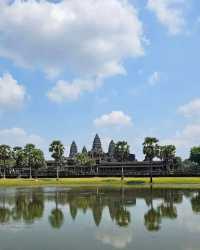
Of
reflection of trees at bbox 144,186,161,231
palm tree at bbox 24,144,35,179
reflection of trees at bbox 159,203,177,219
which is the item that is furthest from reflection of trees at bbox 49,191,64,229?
palm tree at bbox 24,144,35,179

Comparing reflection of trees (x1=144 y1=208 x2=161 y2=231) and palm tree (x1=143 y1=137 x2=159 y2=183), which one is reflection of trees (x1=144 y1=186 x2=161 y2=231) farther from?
palm tree (x1=143 y1=137 x2=159 y2=183)

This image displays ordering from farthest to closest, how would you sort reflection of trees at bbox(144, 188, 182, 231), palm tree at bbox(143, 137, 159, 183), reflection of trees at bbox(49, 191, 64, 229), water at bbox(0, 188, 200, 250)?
palm tree at bbox(143, 137, 159, 183)
reflection of trees at bbox(49, 191, 64, 229)
reflection of trees at bbox(144, 188, 182, 231)
water at bbox(0, 188, 200, 250)

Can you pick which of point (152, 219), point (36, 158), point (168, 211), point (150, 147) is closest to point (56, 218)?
point (152, 219)

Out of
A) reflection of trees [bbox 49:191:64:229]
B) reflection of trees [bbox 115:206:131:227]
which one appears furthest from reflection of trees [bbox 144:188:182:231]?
reflection of trees [bbox 49:191:64:229]

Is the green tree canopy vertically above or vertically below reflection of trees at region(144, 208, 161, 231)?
above

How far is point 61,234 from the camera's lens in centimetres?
3225

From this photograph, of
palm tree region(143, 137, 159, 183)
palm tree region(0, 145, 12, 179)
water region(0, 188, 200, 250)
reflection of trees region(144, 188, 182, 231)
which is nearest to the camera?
water region(0, 188, 200, 250)

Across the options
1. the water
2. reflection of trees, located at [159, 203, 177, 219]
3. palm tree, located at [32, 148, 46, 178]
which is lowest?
reflection of trees, located at [159, 203, 177, 219]

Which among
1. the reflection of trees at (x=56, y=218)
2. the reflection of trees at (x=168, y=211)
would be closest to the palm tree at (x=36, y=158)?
the reflection of trees at (x=56, y=218)

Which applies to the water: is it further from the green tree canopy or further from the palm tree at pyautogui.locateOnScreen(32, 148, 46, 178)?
the palm tree at pyautogui.locateOnScreen(32, 148, 46, 178)

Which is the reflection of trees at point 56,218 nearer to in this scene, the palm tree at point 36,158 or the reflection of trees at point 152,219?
the reflection of trees at point 152,219

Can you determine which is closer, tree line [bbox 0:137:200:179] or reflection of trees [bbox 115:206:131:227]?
reflection of trees [bbox 115:206:131:227]

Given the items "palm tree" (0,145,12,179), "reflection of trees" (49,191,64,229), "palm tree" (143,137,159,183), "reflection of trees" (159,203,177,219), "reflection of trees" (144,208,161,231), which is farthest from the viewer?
"palm tree" (0,145,12,179)

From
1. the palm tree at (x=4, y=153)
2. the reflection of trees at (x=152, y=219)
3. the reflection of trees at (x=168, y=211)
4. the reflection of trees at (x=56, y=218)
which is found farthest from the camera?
the palm tree at (x=4, y=153)
